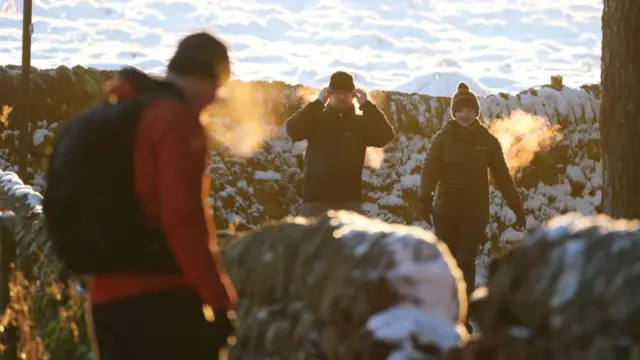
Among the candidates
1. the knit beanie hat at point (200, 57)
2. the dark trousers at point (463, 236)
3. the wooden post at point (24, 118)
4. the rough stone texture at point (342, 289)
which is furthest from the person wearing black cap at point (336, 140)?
the wooden post at point (24, 118)

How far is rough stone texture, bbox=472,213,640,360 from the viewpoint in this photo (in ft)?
8.57

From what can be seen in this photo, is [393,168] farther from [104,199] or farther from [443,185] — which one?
[104,199]

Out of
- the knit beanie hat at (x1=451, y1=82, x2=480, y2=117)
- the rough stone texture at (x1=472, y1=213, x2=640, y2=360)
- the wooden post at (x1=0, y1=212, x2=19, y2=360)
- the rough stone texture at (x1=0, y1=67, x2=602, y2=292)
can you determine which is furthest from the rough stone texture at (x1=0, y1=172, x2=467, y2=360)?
the rough stone texture at (x1=0, y1=67, x2=602, y2=292)

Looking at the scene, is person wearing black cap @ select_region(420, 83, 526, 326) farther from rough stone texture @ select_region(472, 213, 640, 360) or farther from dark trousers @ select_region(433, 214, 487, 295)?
rough stone texture @ select_region(472, 213, 640, 360)

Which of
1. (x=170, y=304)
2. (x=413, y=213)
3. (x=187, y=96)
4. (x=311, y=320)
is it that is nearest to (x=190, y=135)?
(x=187, y=96)

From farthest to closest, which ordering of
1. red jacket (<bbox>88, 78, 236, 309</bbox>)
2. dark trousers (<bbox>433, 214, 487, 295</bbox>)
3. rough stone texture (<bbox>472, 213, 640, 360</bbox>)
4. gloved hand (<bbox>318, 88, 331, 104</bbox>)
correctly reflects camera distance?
dark trousers (<bbox>433, 214, 487, 295</bbox>), gloved hand (<bbox>318, 88, 331, 104</bbox>), red jacket (<bbox>88, 78, 236, 309</bbox>), rough stone texture (<bbox>472, 213, 640, 360</bbox>)

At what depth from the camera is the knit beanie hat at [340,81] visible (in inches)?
273

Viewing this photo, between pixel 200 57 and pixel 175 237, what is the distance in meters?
0.56

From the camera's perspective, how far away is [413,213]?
41.4ft

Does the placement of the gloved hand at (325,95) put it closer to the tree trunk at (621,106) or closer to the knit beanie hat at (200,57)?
the tree trunk at (621,106)

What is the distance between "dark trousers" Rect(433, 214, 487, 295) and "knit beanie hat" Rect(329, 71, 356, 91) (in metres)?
1.19

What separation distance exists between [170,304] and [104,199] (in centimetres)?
40

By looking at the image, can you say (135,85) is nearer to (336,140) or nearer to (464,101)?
(336,140)

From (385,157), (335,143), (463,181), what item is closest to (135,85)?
(335,143)
